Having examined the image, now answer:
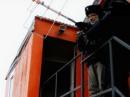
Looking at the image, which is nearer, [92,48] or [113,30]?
[113,30]

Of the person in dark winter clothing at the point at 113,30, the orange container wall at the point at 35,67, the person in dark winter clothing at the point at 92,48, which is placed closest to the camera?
the person in dark winter clothing at the point at 113,30

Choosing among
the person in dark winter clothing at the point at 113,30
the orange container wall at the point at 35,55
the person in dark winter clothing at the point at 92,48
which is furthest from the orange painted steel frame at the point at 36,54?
the person in dark winter clothing at the point at 113,30

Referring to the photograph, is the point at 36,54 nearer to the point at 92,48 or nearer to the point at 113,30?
the point at 92,48

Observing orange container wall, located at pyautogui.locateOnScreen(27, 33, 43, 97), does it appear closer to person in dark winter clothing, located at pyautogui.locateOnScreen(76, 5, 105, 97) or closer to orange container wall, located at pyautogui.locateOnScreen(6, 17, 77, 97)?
orange container wall, located at pyautogui.locateOnScreen(6, 17, 77, 97)

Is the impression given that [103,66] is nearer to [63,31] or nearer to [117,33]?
[117,33]

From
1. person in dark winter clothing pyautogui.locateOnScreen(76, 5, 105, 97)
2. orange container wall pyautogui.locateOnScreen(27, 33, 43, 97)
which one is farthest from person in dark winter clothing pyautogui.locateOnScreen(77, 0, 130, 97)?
orange container wall pyautogui.locateOnScreen(27, 33, 43, 97)

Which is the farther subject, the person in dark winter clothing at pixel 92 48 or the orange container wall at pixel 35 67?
the orange container wall at pixel 35 67

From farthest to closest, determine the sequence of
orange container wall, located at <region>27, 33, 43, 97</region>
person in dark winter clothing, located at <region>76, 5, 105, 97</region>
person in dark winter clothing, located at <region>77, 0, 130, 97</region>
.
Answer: orange container wall, located at <region>27, 33, 43, 97</region>, person in dark winter clothing, located at <region>76, 5, 105, 97</region>, person in dark winter clothing, located at <region>77, 0, 130, 97</region>

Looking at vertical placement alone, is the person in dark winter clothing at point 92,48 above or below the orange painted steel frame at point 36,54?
below

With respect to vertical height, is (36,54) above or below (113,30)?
above

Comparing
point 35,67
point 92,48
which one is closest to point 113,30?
point 92,48

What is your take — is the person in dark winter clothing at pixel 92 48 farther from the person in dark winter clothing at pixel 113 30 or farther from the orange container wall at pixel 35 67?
the orange container wall at pixel 35 67

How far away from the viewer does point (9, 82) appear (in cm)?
1150

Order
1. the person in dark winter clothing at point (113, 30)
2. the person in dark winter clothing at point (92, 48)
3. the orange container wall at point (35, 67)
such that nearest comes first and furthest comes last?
the person in dark winter clothing at point (113, 30) < the person in dark winter clothing at point (92, 48) < the orange container wall at point (35, 67)
